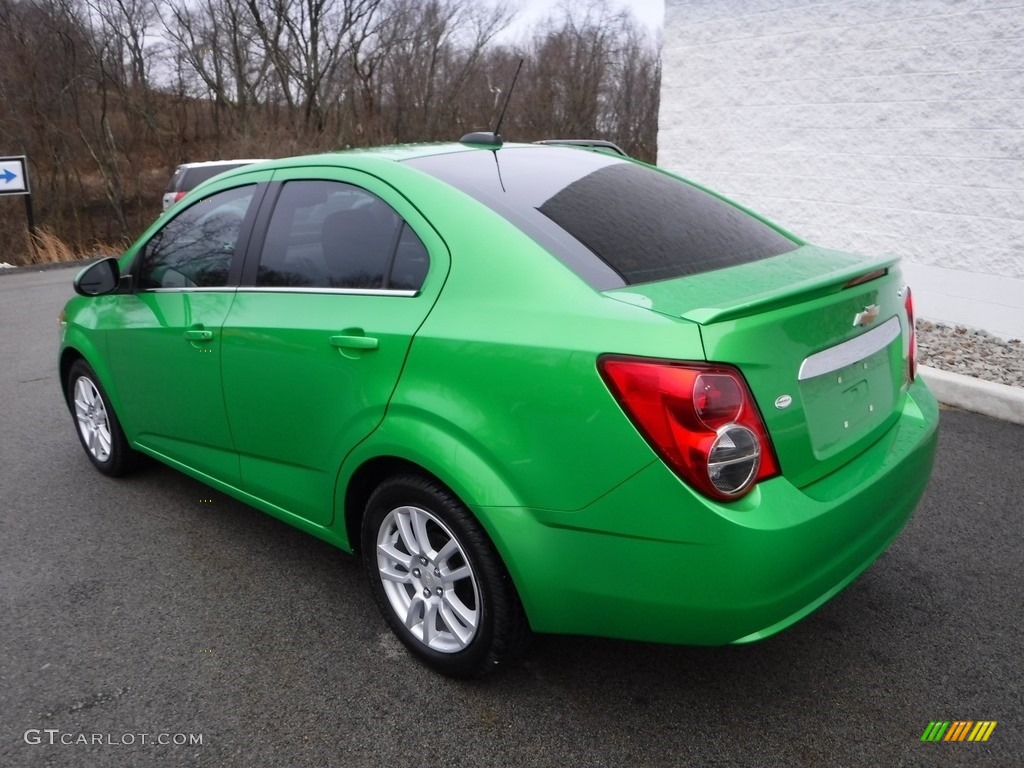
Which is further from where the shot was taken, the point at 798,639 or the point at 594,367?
the point at 798,639

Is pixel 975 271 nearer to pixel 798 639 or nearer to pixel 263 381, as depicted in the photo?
pixel 798 639

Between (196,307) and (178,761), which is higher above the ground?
(196,307)

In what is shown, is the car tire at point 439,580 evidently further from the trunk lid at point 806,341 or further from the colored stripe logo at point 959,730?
the colored stripe logo at point 959,730

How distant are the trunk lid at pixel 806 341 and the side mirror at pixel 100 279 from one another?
108 inches

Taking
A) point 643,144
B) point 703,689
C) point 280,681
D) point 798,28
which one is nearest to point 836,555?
point 703,689

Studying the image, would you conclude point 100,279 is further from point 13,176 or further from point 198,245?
point 13,176

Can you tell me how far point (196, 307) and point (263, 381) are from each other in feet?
2.03

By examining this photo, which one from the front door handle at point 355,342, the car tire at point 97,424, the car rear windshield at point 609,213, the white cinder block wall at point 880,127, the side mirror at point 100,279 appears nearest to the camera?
the car rear windshield at point 609,213

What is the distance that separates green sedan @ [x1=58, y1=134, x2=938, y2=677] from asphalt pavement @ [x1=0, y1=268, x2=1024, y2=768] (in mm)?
260

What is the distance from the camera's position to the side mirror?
3904 mm

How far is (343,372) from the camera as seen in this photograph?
8.87 feet

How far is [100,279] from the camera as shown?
394 cm

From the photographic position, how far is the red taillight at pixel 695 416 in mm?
2018

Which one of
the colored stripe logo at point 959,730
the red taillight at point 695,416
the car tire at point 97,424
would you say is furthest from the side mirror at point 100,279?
the colored stripe logo at point 959,730
